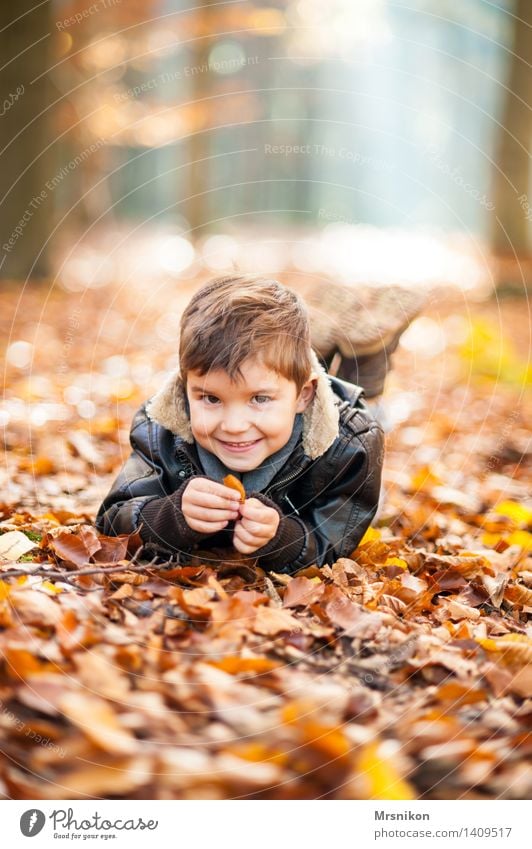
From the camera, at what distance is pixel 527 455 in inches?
176

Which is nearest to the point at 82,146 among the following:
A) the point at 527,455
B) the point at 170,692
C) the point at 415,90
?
the point at 415,90

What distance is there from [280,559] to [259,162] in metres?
26.8

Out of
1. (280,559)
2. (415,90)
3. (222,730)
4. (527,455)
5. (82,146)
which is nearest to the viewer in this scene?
(222,730)

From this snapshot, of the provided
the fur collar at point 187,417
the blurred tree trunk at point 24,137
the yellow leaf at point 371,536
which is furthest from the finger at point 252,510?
the blurred tree trunk at point 24,137

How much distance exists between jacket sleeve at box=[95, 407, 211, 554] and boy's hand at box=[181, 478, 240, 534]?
3.2 inches

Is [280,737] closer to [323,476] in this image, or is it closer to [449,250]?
[323,476]

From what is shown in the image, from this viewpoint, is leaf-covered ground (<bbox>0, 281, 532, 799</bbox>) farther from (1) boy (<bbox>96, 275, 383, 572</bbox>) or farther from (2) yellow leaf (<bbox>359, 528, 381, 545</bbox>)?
(1) boy (<bbox>96, 275, 383, 572</bbox>)

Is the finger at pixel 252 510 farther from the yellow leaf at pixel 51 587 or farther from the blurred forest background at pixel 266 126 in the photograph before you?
the blurred forest background at pixel 266 126

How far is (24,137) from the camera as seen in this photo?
7367 mm

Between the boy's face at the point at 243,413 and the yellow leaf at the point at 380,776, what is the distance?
36.5 inches

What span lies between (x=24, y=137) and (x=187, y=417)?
18.9ft

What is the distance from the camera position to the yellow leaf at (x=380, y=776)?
1.81 metres

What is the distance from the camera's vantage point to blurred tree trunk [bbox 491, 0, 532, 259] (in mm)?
7461
